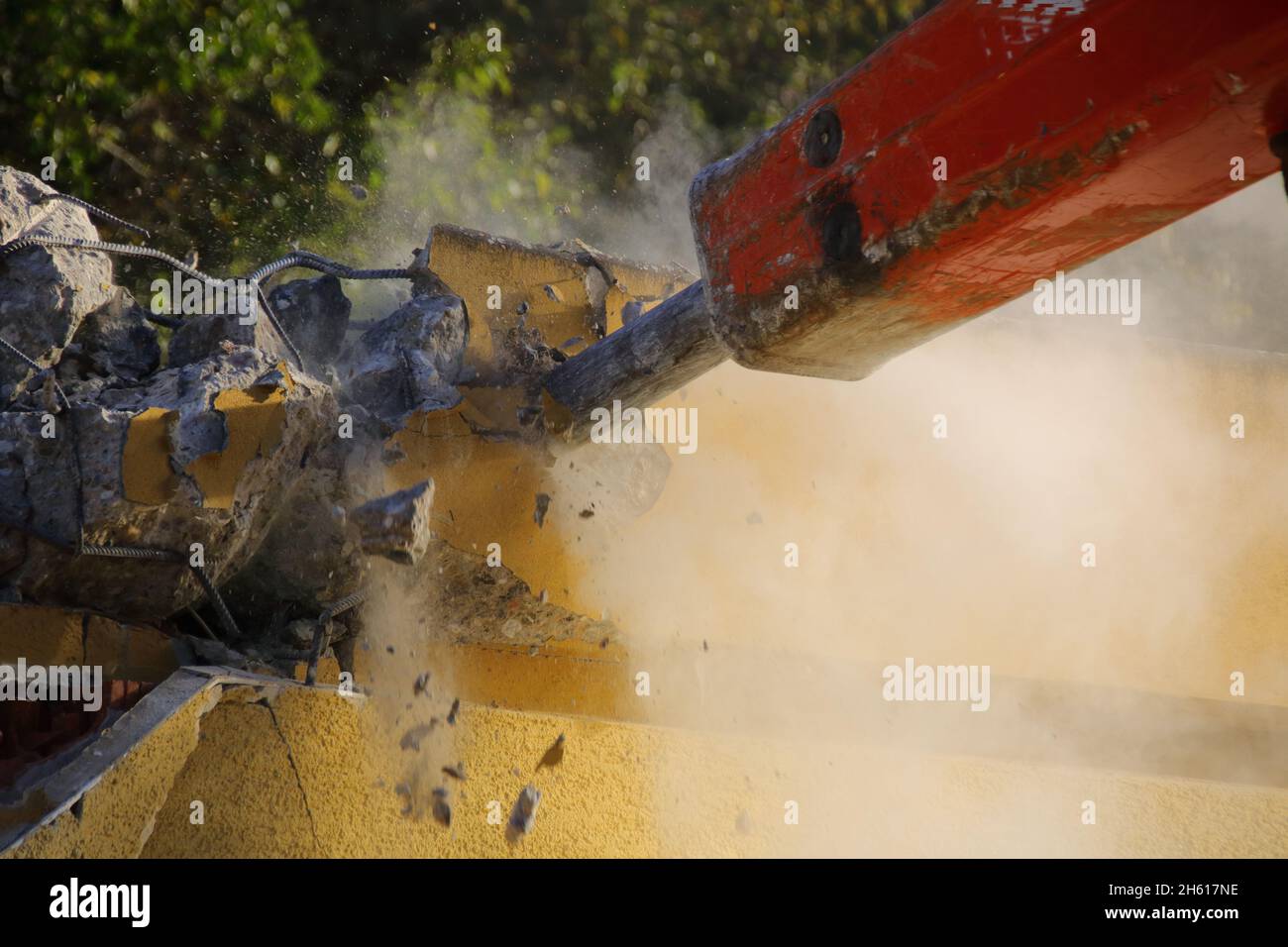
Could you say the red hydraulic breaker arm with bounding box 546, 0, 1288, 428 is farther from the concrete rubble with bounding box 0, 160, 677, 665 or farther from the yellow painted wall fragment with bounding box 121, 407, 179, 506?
the yellow painted wall fragment with bounding box 121, 407, 179, 506

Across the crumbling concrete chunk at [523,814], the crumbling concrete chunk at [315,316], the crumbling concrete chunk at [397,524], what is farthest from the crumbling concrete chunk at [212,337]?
the crumbling concrete chunk at [523,814]

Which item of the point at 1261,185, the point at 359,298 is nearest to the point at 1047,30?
the point at 359,298

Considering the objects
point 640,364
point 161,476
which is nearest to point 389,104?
point 640,364

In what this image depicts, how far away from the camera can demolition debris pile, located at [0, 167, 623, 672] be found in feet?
6.21

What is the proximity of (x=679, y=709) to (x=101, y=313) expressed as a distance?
5.27 feet

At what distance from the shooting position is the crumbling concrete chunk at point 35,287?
2016 mm

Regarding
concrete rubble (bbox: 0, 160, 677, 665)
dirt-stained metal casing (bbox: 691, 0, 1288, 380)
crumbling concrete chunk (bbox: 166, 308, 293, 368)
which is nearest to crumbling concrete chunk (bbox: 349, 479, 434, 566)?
concrete rubble (bbox: 0, 160, 677, 665)

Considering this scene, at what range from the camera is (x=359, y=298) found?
12.9ft

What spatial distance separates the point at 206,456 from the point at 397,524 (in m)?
0.48

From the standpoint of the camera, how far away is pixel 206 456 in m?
1.98

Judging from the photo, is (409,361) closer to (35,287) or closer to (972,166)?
(35,287)

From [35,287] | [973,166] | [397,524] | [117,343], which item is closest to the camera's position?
[973,166]

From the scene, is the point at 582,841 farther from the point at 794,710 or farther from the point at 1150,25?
the point at 1150,25

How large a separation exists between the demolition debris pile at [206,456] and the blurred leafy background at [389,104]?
6.89ft
